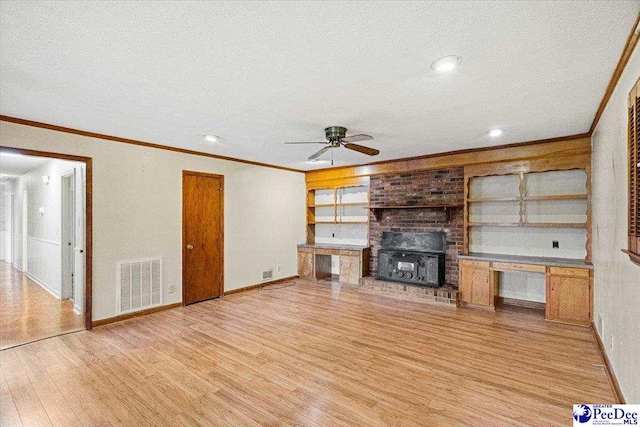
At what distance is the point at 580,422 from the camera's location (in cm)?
211

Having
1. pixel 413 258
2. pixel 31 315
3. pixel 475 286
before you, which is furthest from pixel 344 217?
pixel 31 315

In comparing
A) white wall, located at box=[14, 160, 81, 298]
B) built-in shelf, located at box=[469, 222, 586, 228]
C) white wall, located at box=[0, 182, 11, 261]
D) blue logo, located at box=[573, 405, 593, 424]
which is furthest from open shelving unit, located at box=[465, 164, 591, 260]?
white wall, located at box=[0, 182, 11, 261]

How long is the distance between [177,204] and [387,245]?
3.83 metres

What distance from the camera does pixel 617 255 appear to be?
2516 millimetres

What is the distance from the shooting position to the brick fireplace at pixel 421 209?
5.25 m

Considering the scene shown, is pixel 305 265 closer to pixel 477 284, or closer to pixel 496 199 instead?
pixel 477 284

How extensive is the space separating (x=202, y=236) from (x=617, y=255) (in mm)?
5209

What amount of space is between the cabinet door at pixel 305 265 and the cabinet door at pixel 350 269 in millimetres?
803

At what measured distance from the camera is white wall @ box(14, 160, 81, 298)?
531cm

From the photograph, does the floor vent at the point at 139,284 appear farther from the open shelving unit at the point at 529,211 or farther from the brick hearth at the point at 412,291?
the open shelving unit at the point at 529,211

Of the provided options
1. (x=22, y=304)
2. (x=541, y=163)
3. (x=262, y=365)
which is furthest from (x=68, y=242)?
(x=541, y=163)

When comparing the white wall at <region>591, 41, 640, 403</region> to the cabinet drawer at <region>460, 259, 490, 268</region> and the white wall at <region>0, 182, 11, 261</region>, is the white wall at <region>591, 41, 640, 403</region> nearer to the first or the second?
the cabinet drawer at <region>460, 259, 490, 268</region>

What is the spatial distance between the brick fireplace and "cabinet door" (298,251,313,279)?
4.57ft

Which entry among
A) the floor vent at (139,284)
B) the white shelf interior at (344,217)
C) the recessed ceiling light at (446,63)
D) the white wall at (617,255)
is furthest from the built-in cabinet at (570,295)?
the floor vent at (139,284)
